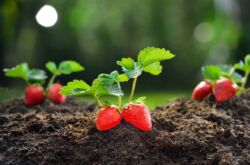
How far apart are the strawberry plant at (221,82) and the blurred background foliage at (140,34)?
341 centimetres

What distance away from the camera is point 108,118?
1.73 metres

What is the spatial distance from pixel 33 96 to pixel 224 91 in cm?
84

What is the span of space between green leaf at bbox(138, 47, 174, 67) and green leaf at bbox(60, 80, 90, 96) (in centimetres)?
19

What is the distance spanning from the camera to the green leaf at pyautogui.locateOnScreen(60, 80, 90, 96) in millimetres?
1769

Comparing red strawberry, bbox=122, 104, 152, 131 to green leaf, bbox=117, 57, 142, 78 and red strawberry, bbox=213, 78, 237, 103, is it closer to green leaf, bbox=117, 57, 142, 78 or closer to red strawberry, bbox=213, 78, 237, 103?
green leaf, bbox=117, 57, 142, 78

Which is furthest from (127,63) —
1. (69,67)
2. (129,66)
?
(69,67)

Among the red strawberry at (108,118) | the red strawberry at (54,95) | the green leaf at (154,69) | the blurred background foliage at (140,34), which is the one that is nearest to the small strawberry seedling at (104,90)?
the red strawberry at (108,118)

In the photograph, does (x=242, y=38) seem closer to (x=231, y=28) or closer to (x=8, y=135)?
(x=231, y=28)

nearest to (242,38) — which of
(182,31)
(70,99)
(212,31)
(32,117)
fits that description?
(212,31)

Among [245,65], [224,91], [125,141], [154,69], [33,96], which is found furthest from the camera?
[33,96]

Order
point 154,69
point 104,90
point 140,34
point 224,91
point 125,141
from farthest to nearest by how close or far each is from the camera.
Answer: point 140,34 → point 224,91 → point 154,69 → point 104,90 → point 125,141

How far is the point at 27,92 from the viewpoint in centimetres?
262

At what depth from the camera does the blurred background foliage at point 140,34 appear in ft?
20.5

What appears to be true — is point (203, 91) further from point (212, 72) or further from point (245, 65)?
point (245, 65)
